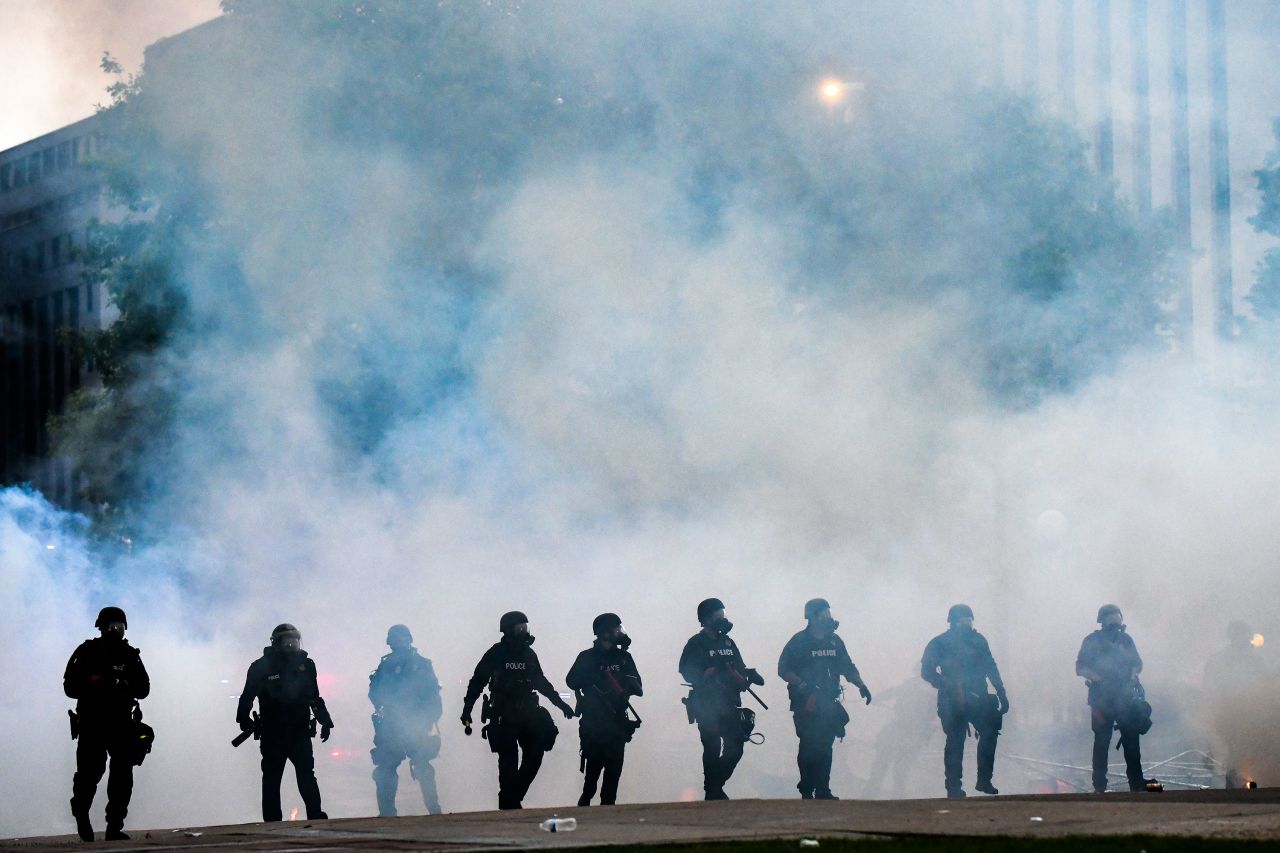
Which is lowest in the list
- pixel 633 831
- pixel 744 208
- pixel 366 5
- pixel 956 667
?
pixel 633 831

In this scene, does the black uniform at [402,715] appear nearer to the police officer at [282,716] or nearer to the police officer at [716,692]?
the police officer at [282,716]

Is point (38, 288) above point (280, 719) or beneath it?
above

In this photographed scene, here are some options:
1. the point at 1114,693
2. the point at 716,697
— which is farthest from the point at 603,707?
the point at 1114,693

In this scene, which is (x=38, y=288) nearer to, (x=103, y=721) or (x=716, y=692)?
(x=716, y=692)

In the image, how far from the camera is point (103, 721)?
33.6ft

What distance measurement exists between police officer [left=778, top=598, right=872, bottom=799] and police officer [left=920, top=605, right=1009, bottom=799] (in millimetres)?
935

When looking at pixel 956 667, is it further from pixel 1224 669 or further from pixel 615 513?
pixel 615 513

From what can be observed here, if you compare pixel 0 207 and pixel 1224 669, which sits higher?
pixel 0 207

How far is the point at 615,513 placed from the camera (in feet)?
60.2

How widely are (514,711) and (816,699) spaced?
2.06 m

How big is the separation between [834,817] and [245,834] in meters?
3.14

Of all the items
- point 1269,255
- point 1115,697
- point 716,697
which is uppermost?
point 1269,255

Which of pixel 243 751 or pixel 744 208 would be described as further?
pixel 744 208

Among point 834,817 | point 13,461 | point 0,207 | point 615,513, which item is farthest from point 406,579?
point 0,207
